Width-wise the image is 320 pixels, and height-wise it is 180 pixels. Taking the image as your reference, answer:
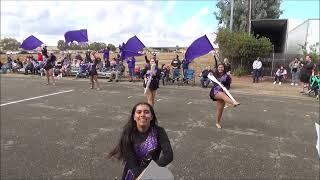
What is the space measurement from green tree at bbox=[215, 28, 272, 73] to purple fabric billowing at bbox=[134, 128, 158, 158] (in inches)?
743

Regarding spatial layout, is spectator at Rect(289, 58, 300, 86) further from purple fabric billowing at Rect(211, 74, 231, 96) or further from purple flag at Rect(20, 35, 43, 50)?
purple flag at Rect(20, 35, 43, 50)

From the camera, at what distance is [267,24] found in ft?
82.9

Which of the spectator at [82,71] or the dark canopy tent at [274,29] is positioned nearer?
the spectator at [82,71]

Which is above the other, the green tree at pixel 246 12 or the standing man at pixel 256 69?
the green tree at pixel 246 12

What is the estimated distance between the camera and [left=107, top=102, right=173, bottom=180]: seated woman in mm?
3611

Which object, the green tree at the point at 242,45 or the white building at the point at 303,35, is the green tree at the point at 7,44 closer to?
the green tree at the point at 242,45

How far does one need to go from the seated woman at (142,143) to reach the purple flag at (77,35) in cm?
1989

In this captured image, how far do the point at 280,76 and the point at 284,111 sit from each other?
8918mm

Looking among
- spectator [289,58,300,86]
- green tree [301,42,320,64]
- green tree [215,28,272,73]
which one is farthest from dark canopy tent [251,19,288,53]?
spectator [289,58,300,86]

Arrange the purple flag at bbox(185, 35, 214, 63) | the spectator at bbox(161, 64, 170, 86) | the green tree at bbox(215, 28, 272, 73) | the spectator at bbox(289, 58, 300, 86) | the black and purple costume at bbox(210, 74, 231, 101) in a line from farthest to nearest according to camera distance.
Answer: the green tree at bbox(215, 28, 272, 73) → the spectator at bbox(289, 58, 300, 86) → the spectator at bbox(161, 64, 170, 86) → the purple flag at bbox(185, 35, 214, 63) → the black and purple costume at bbox(210, 74, 231, 101)

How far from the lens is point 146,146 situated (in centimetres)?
362

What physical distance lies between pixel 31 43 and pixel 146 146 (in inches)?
871

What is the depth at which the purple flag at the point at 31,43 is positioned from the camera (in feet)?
78.6

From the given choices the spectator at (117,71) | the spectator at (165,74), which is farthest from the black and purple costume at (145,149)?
the spectator at (117,71)
